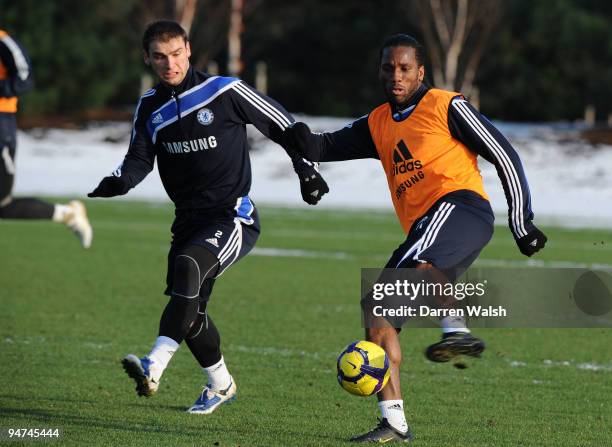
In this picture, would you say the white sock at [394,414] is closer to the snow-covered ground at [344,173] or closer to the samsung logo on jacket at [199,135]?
the samsung logo on jacket at [199,135]

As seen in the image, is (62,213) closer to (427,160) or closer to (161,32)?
(161,32)

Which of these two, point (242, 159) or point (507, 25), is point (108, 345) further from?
point (507, 25)

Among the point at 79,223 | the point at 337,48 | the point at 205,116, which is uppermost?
the point at 337,48

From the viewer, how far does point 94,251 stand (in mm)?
17531

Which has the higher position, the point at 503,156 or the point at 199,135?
the point at 199,135

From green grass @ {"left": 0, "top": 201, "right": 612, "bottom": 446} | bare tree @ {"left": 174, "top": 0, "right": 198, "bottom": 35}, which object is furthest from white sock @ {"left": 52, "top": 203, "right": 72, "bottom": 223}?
bare tree @ {"left": 174, "top": 0, "right": 198, "bottom": 35}

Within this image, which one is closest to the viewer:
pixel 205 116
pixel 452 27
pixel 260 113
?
pixel 205 116

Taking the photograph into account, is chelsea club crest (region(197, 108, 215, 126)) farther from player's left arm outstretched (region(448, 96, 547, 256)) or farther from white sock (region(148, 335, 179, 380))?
player's left arm outstretched (region(448, 96, 547, 256))

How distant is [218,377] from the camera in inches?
305

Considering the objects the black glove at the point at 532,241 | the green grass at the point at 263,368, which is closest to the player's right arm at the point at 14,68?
the green grass at the point at 263,368

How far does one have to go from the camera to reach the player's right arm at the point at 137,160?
737 centimetres

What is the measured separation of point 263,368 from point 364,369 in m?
2.80

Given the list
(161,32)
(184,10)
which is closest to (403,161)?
(161,32)

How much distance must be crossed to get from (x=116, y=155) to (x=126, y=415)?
2872 cm
